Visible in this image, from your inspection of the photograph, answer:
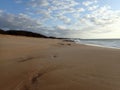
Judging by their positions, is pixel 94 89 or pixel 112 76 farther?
pixel 112 76

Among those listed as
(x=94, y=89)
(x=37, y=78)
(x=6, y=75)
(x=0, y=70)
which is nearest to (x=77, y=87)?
(x=94, y=89)

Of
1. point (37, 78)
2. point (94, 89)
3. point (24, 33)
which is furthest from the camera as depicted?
point (24, 33)

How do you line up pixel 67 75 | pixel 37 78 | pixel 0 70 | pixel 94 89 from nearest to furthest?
pixel 94 89
pixel 37 78
pixel 67 75
pixel 0 70

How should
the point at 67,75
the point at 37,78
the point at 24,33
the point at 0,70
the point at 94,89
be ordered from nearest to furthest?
the point at 94,89, the point at 37,78, the point at 67,75, the point at 0,70, the point at 24,33

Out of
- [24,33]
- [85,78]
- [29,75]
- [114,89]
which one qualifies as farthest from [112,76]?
[24,33]

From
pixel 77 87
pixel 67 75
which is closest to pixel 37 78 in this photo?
pixel 67 75

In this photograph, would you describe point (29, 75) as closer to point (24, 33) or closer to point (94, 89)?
point (94, 89)

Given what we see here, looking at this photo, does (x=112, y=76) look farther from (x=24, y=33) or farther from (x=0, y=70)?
(x=24, y=33)

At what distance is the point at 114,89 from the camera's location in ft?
7.97

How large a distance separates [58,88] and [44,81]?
1.32 ft

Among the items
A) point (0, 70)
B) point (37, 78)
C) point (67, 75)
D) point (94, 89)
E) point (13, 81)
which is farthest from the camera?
point (0, 70)

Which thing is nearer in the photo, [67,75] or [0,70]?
[67,75]

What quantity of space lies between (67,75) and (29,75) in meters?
0.70

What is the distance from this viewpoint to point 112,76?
3121mm
